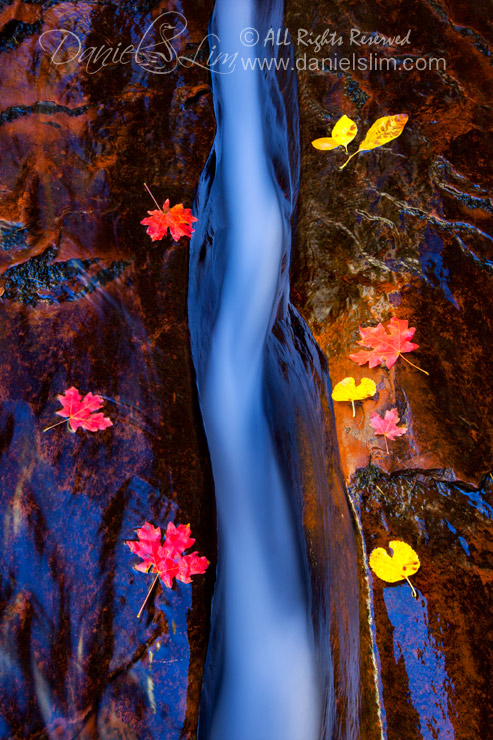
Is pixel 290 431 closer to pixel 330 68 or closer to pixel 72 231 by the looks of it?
pixel 72 231

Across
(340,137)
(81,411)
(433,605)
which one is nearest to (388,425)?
(433,605)

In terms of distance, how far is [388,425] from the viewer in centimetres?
209

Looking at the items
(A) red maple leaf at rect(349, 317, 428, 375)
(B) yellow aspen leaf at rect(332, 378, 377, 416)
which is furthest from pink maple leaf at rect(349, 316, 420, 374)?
(B) yellow aspen leaf at rect(332, 378, 377, 416)

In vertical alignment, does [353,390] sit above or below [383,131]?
below

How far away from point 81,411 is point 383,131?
2315mm

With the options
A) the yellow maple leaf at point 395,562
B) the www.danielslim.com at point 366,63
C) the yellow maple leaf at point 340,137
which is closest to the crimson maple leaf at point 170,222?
the yellow maple leaf at point 340,137

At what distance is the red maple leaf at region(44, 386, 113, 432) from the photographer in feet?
6.97

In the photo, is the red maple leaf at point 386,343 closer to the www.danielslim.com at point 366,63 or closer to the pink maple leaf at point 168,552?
the pink maple leaf at point 168,552

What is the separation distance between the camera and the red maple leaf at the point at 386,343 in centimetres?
222

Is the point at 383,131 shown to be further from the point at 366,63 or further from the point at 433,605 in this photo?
the point at 433,605

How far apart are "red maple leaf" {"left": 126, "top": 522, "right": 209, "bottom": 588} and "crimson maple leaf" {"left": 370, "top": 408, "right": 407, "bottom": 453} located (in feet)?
3.03

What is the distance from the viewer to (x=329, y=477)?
2.13 m

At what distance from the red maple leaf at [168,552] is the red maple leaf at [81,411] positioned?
0.50m

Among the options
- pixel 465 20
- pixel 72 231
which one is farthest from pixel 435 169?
pixel 72 231
